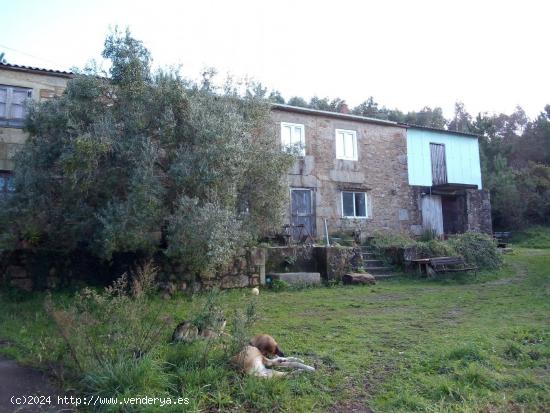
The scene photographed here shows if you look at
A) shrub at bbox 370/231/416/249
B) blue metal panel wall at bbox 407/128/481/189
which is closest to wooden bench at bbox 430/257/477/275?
shrub at bbox 370/231/416/249

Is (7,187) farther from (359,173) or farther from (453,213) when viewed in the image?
(453,213)

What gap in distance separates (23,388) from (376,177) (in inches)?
616

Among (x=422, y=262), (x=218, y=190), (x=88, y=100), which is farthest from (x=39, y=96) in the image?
(x=422, y=262)

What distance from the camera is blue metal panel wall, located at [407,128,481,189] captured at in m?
19.6

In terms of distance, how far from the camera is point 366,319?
8.26 m

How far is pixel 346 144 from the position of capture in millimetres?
18250

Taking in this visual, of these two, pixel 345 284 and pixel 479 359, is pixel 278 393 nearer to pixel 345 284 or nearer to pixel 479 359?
pixel 479 359

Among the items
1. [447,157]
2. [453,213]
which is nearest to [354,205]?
[447,157]

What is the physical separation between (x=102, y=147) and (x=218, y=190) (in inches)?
87.1

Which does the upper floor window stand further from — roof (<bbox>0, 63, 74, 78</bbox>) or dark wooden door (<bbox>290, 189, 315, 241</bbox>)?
roof (<bbox>0, 63, 74, 78</bbox>)

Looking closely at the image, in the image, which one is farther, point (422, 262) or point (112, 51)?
point (422, 262)

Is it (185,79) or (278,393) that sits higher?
(185,79)

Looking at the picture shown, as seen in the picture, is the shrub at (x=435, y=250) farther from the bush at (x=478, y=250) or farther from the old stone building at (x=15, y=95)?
the old stone building at (x=15, y=95)

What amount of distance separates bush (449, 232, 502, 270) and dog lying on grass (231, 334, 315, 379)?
1074 centimetres
